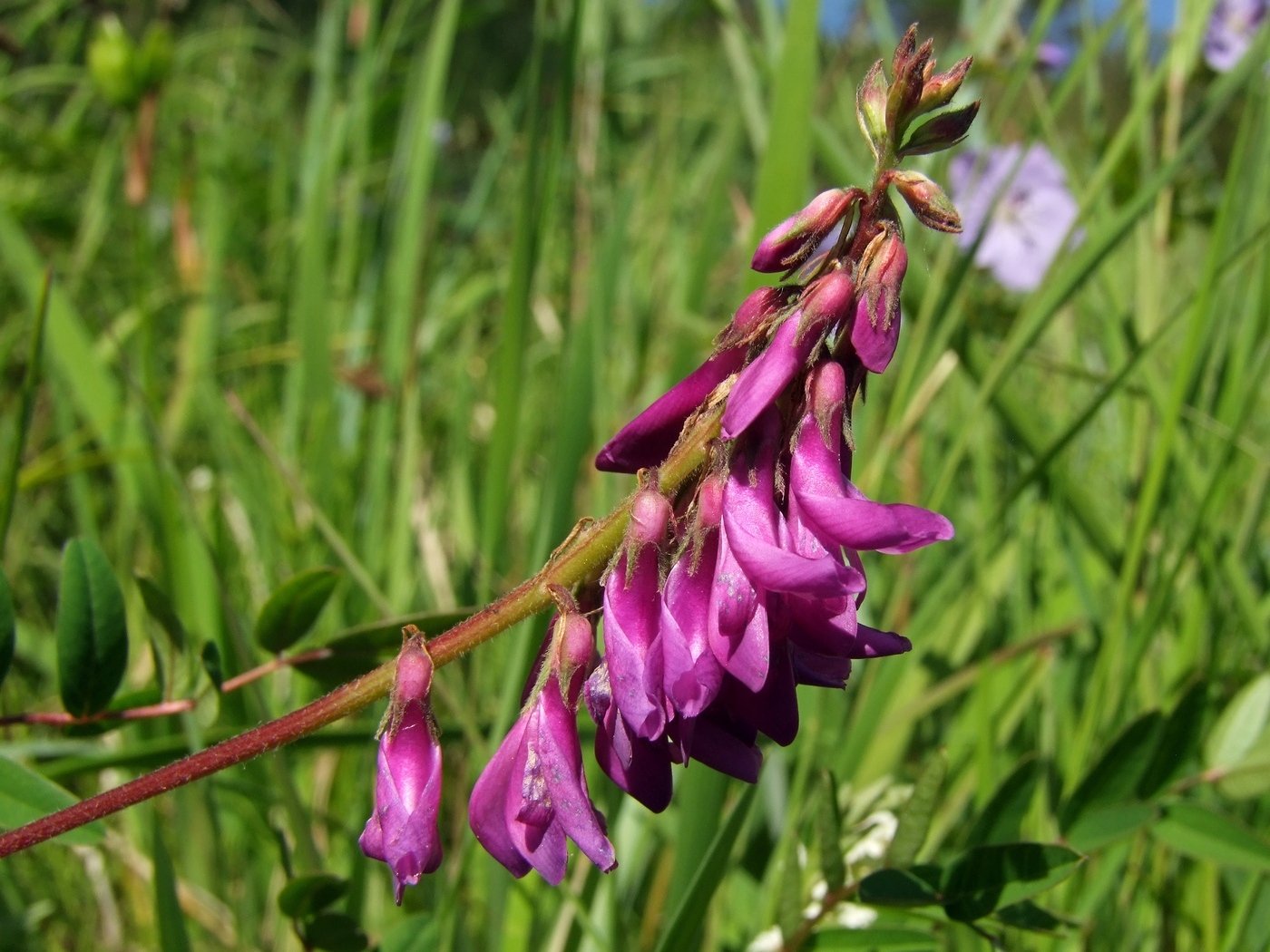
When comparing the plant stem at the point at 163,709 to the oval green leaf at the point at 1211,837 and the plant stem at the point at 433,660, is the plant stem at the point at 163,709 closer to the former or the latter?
the plant stem at the point at 433,660

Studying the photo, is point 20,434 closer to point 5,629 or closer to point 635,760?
point 5,629

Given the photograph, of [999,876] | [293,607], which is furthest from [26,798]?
[999,876]

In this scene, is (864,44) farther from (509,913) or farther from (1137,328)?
(509,913)

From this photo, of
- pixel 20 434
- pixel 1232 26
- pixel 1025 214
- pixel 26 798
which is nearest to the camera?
pixel 26 798

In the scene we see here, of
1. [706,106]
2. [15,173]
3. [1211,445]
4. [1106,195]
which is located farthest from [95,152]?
[1211,445]

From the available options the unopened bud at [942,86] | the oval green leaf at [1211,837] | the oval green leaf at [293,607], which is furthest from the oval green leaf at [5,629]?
the oval green leaf at [1211,837]

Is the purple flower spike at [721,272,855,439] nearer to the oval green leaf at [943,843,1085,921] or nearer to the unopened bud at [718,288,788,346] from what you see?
the unopened bud at [718,288,788,346]
